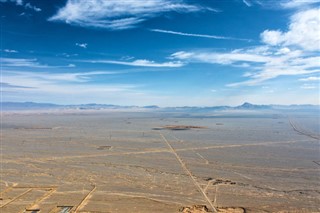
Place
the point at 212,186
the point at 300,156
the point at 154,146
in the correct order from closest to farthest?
the point at 212,186 < the point at 300,156 < the point at 154,146

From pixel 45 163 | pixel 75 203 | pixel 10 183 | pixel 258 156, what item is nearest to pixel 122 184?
pixel 75 203

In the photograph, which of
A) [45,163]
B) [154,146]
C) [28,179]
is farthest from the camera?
[154,146]

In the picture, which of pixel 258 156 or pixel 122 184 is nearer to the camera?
pixel 122 184

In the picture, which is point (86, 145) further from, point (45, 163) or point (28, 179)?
point (28, 179)

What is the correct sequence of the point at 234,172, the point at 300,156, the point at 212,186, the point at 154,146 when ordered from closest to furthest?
the point at 212,186 < the point at 234,172 < the point at 300,156 < the point at 154,146

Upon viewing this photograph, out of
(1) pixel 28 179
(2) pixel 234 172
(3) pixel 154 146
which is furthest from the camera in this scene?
(3) pixel 154 146

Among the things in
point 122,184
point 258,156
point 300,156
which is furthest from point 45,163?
point 300,156

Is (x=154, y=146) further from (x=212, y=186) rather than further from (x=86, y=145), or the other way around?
(x=212, y=186)

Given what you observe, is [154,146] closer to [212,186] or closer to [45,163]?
[45,163]

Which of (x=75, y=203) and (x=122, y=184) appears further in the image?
(x=122, y=184)
